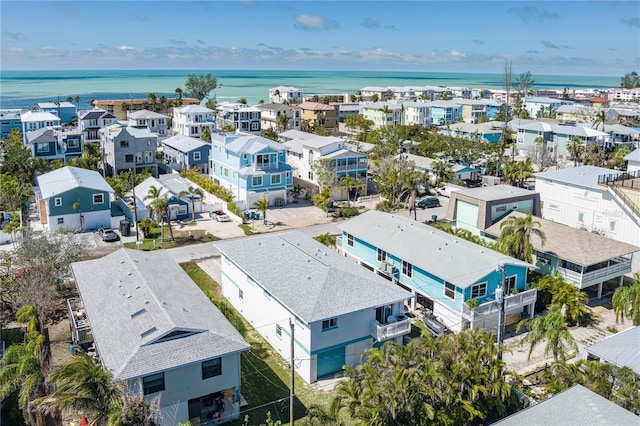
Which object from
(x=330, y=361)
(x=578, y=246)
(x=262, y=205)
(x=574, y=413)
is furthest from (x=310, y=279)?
(x=262, y=205)

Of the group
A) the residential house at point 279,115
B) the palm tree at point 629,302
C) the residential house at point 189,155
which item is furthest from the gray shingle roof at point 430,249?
the residential house at point 279,115

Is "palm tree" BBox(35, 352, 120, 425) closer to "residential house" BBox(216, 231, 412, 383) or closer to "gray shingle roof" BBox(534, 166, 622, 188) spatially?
"residential house" BBox(216, 231, 412, 383)

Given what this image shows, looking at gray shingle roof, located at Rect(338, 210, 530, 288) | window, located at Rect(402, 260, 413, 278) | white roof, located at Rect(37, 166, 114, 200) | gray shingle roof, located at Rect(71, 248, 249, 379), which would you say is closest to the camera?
gray shingle roof, located at Rect(71, 248, 249, 379)

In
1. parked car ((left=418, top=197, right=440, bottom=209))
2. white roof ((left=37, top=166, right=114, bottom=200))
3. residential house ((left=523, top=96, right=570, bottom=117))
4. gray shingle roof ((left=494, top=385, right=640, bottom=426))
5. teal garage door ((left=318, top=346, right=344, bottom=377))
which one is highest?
residential house ((left=523, top=96, right=570, bottom=117))

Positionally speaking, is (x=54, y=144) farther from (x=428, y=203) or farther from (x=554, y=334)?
(x=554, y=334)

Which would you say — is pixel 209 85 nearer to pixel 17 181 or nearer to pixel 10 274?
pixel 17 181

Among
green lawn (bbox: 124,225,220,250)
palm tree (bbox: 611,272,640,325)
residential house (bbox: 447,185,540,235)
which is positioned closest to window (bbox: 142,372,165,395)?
green lawn (bbox: 124,225,220,250)

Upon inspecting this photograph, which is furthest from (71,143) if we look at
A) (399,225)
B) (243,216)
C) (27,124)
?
(399,225)

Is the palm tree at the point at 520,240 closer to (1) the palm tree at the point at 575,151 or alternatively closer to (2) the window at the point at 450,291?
(2) the window at the point at 450,291
